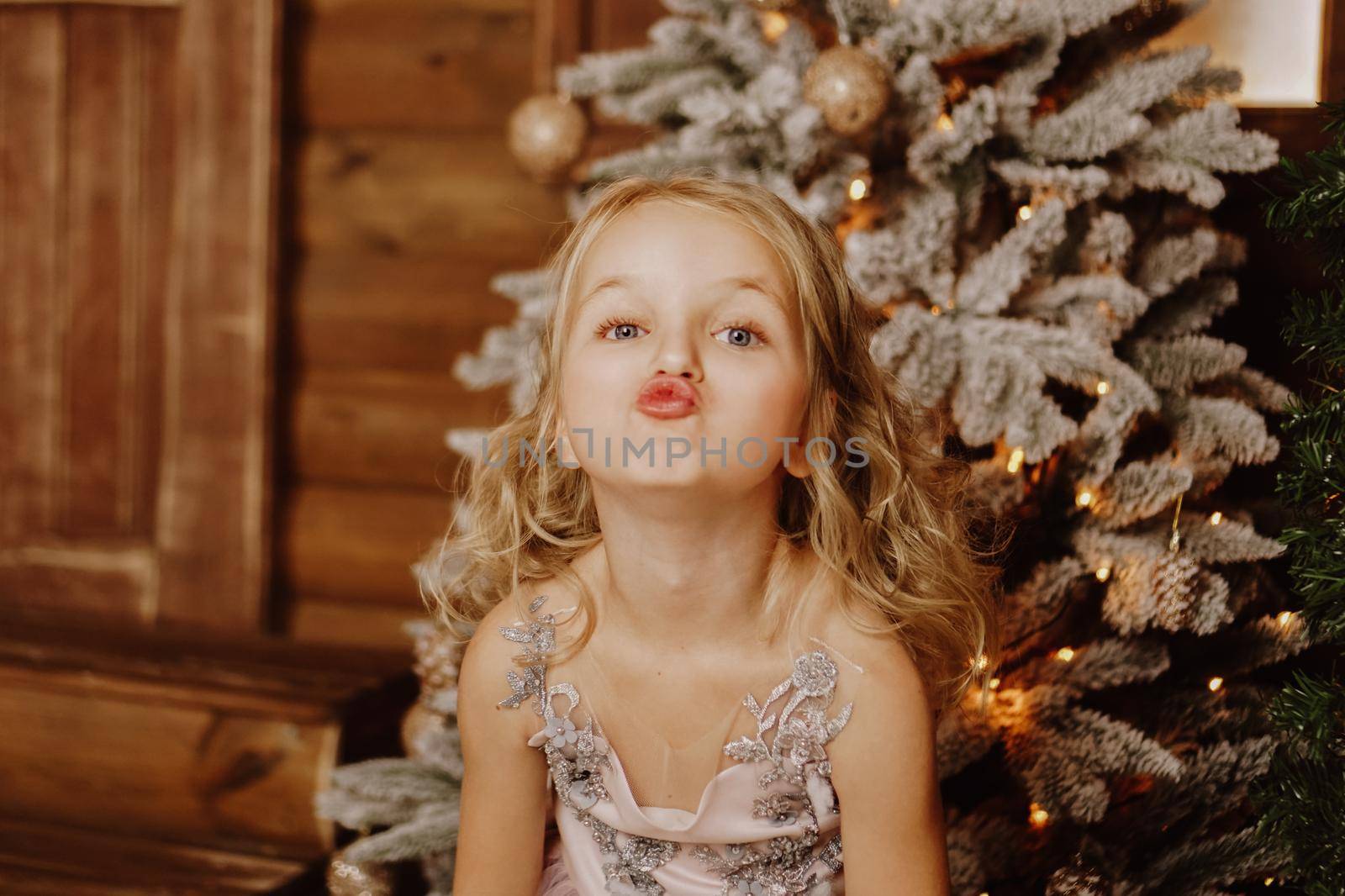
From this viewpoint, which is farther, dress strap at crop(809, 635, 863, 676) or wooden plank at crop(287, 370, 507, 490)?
wooden plank at crop(287, 370, 507, 490)

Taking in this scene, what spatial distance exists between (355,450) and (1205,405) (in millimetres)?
1562

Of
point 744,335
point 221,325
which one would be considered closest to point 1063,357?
point 744,335

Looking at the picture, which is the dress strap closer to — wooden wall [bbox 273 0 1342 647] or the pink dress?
the pink dress

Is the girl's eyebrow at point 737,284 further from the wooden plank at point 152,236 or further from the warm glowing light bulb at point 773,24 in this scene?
the wooden plank at point 152,236

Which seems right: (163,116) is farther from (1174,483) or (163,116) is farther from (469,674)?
(1174,483)

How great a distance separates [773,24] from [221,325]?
1.31m

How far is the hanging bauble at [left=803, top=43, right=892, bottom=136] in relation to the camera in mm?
1302

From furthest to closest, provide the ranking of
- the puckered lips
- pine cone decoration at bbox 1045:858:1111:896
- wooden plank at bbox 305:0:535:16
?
wooden plank at bbox 305:0:535:16
pine cone decoration at bbox 1045:858:1111:896
the puckered lips

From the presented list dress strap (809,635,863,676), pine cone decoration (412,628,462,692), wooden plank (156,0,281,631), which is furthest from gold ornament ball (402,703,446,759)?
wooden plank (156,0,281,631)

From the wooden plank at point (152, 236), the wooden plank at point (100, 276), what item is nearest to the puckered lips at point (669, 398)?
the wooden plank at point (152, 236)

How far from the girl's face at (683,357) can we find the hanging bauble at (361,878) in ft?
2.59

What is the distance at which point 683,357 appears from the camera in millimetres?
914

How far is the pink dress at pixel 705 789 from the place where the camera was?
1.03 meters

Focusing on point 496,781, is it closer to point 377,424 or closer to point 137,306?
point 377,424
